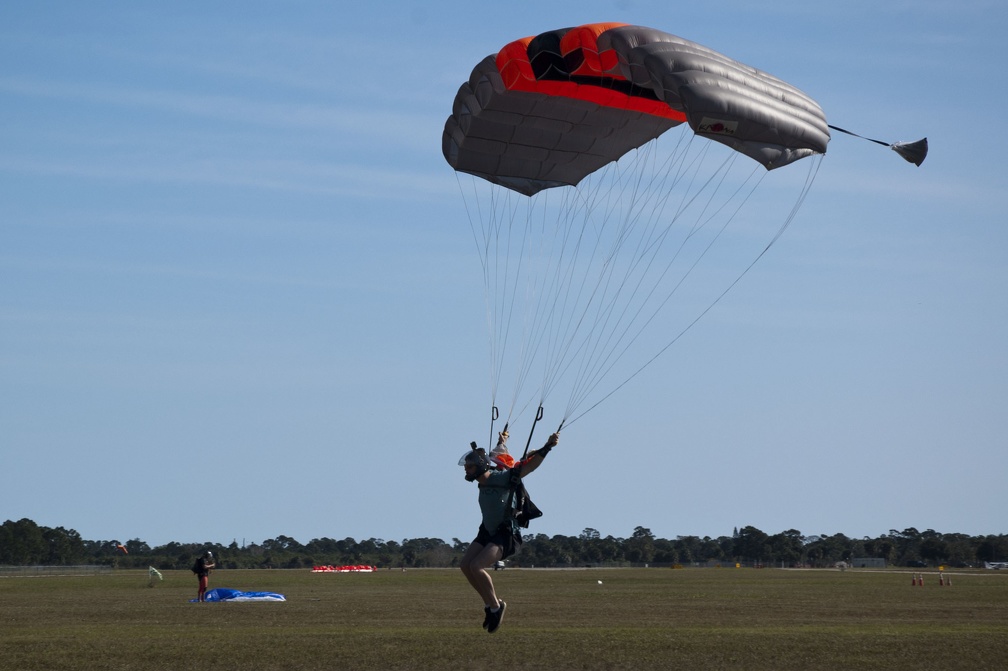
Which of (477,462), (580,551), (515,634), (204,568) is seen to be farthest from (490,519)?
(580,551)

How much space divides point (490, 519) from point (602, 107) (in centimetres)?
724

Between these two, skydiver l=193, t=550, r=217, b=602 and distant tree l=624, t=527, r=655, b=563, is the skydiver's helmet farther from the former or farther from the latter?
distant tree l=624, t=527, r=655, b=563

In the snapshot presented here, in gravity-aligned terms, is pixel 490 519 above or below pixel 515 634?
above

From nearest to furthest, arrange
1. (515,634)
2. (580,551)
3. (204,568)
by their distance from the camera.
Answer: (515,634) < (204,568) < (580,551)

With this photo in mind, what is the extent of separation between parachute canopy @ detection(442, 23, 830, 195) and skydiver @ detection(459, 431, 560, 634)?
5.03 metres

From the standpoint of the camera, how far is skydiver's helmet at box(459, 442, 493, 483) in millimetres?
14219

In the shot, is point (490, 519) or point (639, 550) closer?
point (490, 519)

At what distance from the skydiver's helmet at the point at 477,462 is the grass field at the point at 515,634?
2.65 metres

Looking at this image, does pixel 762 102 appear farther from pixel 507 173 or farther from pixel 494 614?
pixel 494 614

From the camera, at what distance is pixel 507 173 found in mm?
19984

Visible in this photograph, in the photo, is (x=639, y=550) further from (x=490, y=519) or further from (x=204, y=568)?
(x=490, y=519)

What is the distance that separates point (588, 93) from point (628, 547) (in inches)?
4760

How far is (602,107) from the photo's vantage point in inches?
737

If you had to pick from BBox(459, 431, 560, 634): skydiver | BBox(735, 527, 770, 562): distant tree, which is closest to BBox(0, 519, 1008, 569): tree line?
BBox(735, 527, 770, 562): distant tree
